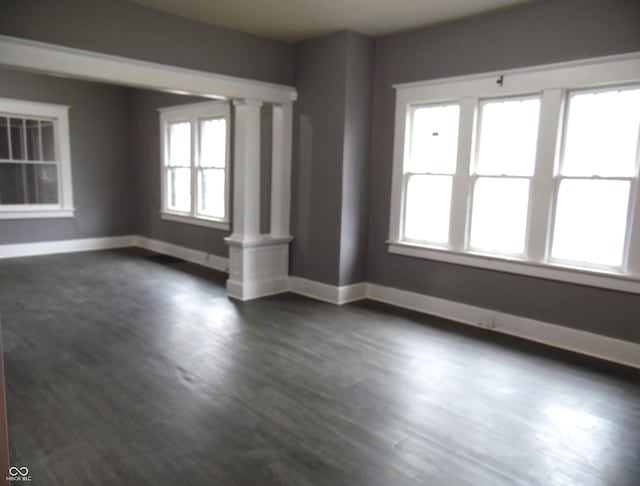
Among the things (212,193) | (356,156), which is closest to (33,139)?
(212,193)

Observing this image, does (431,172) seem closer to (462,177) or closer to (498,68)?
(462,177)

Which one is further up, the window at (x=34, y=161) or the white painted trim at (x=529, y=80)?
the white painted trim at (x=529, y=80)

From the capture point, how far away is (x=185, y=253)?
746 centimetres

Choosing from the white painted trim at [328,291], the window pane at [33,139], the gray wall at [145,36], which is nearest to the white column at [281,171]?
the gray wall at [145,36]

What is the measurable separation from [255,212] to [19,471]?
3494 millimetres

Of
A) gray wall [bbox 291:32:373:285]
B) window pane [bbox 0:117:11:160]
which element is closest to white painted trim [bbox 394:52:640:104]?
gray wall [bbox 291:32:373:285]

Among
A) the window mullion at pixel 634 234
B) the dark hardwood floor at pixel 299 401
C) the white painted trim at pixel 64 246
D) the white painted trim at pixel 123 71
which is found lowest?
the dark hardwood floor at pixel 299 401

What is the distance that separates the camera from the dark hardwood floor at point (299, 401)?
2.30 metres

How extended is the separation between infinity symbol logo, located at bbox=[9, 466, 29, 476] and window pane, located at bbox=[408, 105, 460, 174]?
4.02 m

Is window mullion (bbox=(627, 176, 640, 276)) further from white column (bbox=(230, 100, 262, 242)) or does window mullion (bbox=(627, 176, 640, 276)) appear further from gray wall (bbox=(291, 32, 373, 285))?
white column (bbox=(230, 100, 262, 242))

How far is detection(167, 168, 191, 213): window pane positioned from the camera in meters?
7.41

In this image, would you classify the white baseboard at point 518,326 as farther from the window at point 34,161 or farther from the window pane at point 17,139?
the window pane at point 17,139

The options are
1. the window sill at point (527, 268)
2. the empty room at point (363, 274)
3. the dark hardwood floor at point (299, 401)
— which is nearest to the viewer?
the dark hardwood floor at point (299, 401)

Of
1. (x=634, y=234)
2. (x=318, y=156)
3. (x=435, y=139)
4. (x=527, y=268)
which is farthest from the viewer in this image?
(x=318, y=156)
